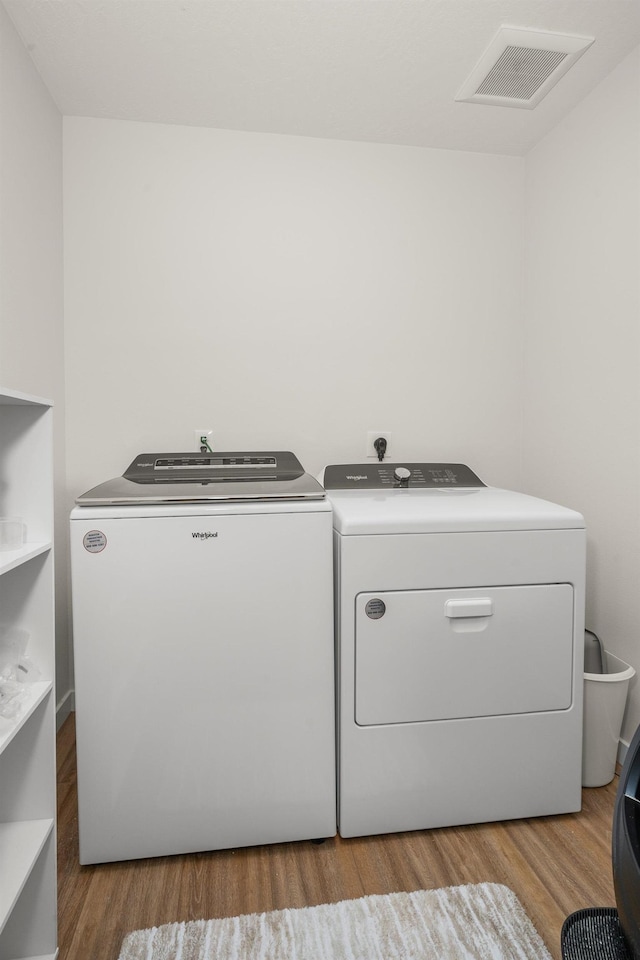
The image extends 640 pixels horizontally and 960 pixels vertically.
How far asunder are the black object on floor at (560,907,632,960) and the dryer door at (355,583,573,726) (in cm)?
66

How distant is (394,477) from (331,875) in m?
1.20

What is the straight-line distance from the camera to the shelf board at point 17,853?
3.29 ft

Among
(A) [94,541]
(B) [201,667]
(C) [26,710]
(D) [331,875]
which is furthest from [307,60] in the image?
(D) [331,875]

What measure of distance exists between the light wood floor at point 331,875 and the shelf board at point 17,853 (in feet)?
1.01

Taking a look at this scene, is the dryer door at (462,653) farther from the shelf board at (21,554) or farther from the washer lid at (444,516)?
the shelf board at (21,554)

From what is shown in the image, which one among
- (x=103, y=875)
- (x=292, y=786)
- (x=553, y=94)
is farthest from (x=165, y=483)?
(x=553, y=94)

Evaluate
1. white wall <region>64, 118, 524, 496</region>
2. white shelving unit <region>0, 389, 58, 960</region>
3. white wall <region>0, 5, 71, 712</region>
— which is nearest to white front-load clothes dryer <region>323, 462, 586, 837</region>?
white shelving unit <region>0, 389, 58, 960</region>

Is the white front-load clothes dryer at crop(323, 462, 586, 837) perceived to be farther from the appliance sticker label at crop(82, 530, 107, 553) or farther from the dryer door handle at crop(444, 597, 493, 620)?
the appliance sticker label at crop(82, 530, 107, 553)

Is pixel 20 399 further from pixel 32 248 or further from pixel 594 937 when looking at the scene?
pixel 594 937

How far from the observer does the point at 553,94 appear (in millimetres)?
1973

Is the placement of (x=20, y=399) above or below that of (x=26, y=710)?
above

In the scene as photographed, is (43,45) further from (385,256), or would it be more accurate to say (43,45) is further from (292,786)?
(292,786)

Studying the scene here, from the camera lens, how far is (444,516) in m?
1.54

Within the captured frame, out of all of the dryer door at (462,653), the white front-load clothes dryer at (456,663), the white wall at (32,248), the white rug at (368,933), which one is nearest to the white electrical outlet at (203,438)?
the white wall at (32,248)
